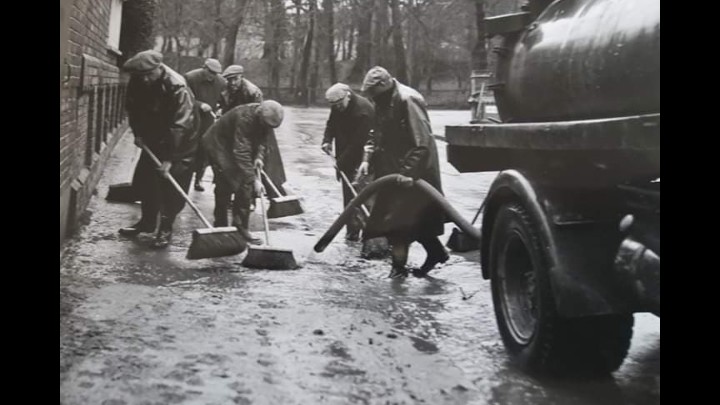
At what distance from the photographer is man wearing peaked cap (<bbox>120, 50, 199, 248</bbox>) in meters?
8.27

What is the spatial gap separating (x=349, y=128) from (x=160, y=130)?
2001 mm

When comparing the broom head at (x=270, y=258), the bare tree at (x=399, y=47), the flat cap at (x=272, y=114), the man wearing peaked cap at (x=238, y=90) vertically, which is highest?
the bare tree at (x=399, y=47)

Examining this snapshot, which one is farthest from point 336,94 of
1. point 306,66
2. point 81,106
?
point 306,66

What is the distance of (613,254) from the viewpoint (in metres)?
4.01

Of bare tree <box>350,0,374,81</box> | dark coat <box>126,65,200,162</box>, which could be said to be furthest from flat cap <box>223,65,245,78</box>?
bare tree <box>350,0,374,81</box>

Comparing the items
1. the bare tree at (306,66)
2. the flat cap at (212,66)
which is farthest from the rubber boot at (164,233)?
the bare tree at (306,66)

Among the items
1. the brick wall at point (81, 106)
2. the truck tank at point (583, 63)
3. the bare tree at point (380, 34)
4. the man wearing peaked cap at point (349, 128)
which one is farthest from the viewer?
the bare tree at point (380, 34)

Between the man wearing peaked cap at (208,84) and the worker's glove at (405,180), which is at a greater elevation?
the man wearing peaked cap at (208,84)

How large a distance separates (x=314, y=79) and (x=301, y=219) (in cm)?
4088

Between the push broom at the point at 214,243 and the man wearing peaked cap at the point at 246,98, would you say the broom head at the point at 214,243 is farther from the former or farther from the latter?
the man wearing peaked cap at the point at 246,98

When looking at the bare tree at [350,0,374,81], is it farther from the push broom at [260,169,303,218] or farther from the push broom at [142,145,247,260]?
the push broom at [142,145,247,260]

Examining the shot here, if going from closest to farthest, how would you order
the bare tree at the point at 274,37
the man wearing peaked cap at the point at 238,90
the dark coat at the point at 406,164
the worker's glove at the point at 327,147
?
the dark coat at the point at 406,164
the worker's glove at the point at 327,147
the man wearing peaked cap at the point at 238,90
the bare tree at the point at 274,37

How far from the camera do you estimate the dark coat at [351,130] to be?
9352 millimetres
